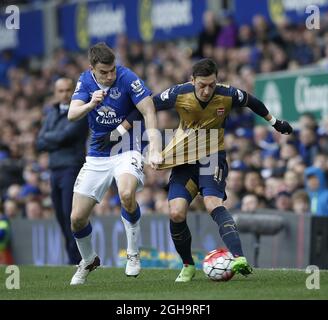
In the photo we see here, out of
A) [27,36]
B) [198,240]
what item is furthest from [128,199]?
[27,36]

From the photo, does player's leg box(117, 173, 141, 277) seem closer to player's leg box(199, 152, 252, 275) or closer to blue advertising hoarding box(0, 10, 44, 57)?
player's leg box(199, 152, 252, 275)

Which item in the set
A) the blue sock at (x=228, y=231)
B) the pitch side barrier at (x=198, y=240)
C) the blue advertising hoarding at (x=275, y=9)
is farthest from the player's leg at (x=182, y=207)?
the blue advertising hoarding at (x=275, y=9)

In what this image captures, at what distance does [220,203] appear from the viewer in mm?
10406

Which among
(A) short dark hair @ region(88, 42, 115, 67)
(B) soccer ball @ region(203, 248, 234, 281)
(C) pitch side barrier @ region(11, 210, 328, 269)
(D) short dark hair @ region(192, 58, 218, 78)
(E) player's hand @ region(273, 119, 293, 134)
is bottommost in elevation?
(C) pitch side barrier @ region(11, 210, 328, 269)

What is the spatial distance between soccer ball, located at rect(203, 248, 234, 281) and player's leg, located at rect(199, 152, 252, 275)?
0.28 feet

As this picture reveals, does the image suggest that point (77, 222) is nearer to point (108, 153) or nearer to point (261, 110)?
point (108, 153)

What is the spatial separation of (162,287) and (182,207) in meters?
0.83

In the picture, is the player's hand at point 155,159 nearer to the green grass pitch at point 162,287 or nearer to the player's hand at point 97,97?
the player's hand at point 97,97

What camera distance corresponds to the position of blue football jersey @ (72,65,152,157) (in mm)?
10539

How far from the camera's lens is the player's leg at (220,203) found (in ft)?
33.2

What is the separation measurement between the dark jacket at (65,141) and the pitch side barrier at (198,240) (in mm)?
2183

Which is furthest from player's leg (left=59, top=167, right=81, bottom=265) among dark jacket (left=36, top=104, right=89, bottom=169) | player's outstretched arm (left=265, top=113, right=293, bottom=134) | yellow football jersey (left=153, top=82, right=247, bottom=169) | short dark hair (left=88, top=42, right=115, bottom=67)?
player's outstretched arm (left=265, top=113, right=293, bottom=134)

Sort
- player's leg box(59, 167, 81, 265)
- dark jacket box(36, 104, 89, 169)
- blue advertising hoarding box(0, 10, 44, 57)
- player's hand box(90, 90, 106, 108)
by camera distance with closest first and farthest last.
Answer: player's hand box(90, 90, 106, 108) < player's leg box(59, 167, 81, 265) < dark jacket box(36, 104, 89, 169) < blue advertising hoarding box(0, 10, 44, 57)
